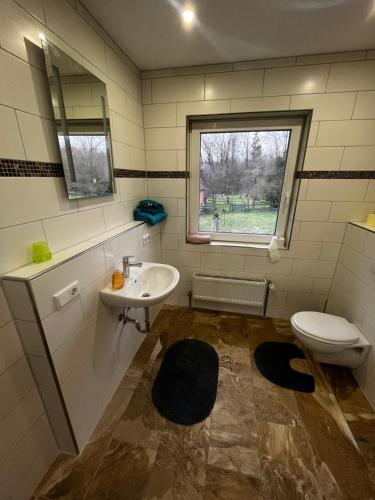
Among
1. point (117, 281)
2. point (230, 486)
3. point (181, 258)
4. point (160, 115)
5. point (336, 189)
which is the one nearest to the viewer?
point (230, 486)

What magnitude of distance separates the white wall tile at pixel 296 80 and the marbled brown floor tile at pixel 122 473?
259 cm

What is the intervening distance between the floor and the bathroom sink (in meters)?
0.69

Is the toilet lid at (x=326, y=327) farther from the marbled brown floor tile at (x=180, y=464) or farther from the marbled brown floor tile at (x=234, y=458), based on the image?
the marbled brown floor tile at (x=180, y=464)

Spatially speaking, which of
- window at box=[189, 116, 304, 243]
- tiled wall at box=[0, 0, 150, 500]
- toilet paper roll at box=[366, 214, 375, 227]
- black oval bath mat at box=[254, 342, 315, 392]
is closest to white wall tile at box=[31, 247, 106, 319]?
tiled wall at box=[0, 0, 150, 500]

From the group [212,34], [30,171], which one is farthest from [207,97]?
[30,171]

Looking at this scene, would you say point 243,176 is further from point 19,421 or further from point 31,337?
point 19,421

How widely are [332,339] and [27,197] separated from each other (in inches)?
79.3

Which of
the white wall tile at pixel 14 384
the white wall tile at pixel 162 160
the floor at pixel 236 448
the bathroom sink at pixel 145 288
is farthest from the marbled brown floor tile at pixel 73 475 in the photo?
the white wall tile at pixel 162 160

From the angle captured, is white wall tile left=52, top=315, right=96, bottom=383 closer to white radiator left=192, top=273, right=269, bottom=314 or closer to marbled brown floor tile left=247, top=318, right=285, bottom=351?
white radiator left=192, top=273, right=269, bottom=314

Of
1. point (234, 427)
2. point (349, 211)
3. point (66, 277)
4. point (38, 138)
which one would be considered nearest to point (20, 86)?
point (38, 138)

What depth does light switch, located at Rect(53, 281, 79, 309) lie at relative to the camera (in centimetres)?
91

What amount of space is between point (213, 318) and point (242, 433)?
107 centimetres

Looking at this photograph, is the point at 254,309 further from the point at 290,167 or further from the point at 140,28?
the point at 140,28

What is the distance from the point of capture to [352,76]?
153 cm
